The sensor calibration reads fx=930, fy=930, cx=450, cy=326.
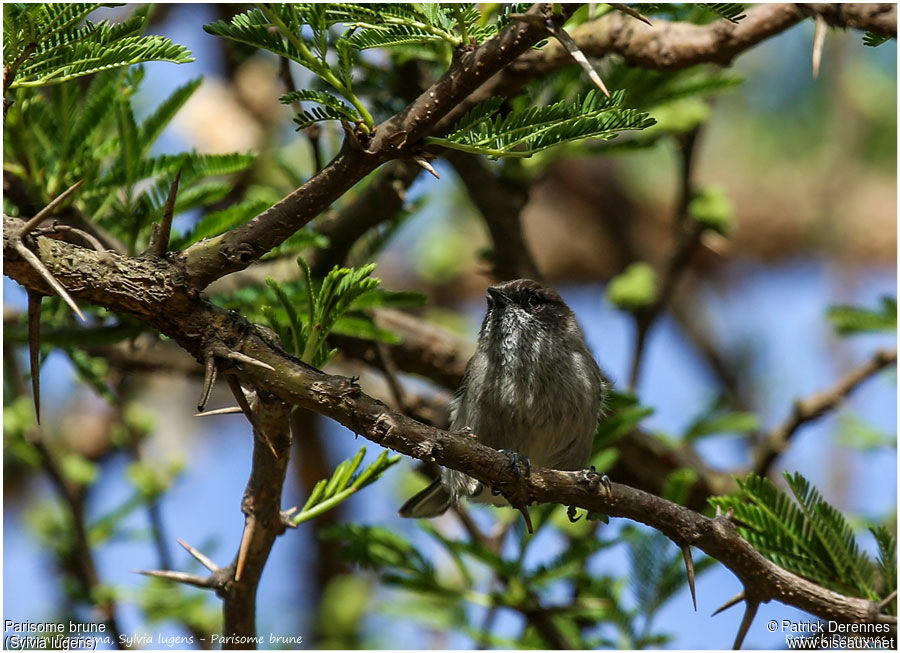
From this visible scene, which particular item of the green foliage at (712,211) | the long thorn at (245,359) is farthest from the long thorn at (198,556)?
the green foliage at (712,211)

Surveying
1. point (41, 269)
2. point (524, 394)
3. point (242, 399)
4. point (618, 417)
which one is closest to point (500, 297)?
point (524, 394)

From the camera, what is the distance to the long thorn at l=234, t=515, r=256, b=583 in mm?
3061

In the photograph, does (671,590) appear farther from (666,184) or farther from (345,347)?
(666,184)

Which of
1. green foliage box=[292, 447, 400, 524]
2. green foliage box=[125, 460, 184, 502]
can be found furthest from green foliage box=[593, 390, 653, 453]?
green foliage box=[125, 460, 184, 502]

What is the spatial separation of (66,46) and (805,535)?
9.93ft

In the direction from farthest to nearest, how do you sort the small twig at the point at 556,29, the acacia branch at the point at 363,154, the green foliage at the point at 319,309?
the green foliage at the point at 319,309 → the acacia branch at the point at 363,154 → the small twig at the point at 556,29

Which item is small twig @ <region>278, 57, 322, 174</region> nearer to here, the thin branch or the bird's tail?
the bird's tail

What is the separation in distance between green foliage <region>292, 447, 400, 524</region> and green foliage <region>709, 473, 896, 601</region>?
1275 mm

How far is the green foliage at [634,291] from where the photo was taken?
5.02 m

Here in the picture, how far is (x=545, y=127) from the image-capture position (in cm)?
255

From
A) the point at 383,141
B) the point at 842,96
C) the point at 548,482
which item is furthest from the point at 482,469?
the point at 842,96

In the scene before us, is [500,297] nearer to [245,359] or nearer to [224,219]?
[224,219]

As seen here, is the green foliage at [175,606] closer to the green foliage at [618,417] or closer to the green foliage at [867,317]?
the green foliage at [618,417]

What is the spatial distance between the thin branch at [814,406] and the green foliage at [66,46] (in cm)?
379
